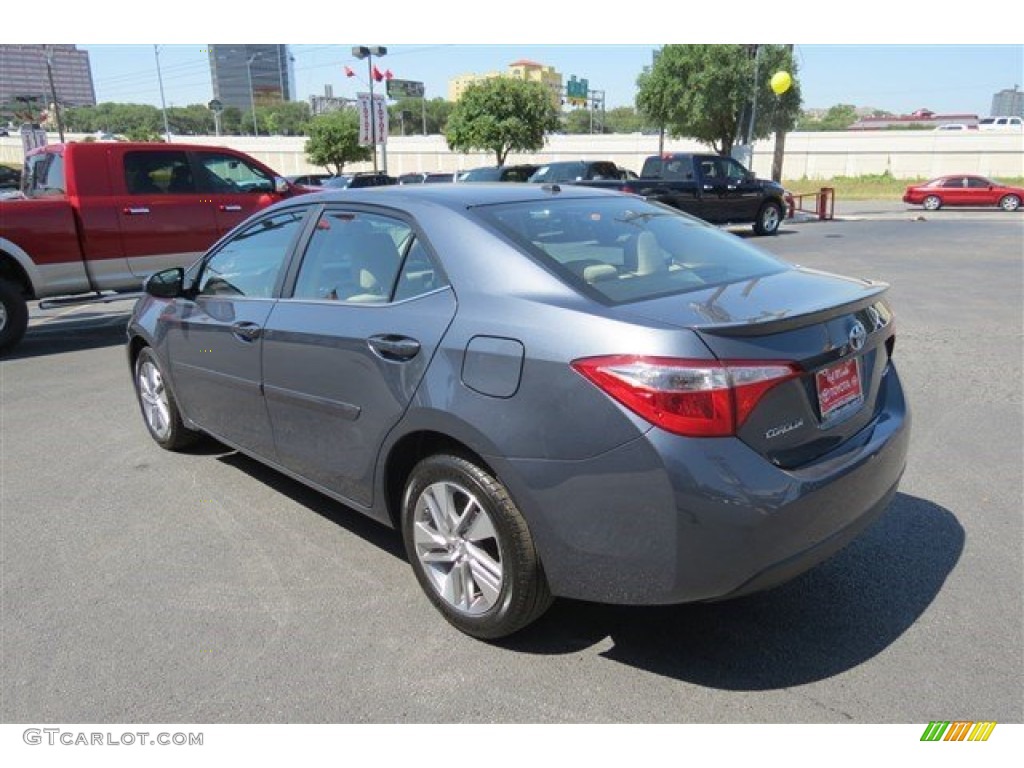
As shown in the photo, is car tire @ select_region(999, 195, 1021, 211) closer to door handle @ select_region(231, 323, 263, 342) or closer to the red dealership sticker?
the red dealership sticker

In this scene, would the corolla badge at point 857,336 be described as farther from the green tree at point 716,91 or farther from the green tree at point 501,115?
the green tree at point 501,115

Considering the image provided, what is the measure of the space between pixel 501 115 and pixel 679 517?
118ft

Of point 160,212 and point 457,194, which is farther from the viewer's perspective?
point 160,212

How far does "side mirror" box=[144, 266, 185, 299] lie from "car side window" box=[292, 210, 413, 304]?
4.18 ft

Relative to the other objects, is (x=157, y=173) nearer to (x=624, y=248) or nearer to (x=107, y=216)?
(x=107, y=216)

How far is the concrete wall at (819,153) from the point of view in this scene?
174 feet

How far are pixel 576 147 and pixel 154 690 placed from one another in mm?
64553

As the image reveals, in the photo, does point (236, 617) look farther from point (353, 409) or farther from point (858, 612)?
point (858, 612)

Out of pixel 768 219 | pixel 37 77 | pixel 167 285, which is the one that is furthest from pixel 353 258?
pixel 37 77

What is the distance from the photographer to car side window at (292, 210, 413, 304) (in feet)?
10.9

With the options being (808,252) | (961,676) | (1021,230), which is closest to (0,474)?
(961,676)

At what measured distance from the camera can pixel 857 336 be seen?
9.25 ft

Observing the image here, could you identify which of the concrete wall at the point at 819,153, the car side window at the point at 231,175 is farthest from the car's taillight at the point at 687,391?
the concrete wall at the point at 819,153
